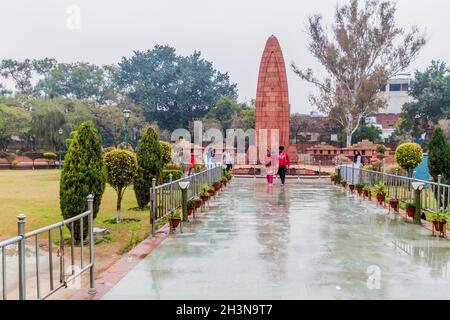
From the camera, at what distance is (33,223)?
9508 millimetres

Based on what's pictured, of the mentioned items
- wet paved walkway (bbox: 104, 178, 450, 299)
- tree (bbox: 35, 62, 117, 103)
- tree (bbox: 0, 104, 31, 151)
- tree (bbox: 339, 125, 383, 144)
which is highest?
tree (bbox: 35, 62, 117, 103)

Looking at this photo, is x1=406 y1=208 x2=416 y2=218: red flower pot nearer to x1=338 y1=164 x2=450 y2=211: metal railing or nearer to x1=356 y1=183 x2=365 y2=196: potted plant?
x1=338 y1=164 x2=450 y2=211: metal railing

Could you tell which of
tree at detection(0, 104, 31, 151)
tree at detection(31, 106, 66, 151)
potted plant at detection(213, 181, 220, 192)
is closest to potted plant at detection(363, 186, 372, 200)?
potted plant at detection(213, 181, 220, 192)

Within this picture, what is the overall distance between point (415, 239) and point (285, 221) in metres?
2.55

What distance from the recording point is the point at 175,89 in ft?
160

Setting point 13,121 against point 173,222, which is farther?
point 13,121

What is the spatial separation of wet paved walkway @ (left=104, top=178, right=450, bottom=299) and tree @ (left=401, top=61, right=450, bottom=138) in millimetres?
31259

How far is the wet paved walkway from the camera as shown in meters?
4.61

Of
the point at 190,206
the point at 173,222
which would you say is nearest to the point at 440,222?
the point at 173,222

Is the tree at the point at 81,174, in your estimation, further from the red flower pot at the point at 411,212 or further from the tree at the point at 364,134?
the tree at the point at 364,134

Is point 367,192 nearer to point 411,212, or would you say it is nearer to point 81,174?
A: point 411,212

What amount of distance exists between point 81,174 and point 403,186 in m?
7.55

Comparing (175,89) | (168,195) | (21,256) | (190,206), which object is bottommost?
(190,206)

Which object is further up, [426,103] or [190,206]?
[426,103]
